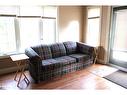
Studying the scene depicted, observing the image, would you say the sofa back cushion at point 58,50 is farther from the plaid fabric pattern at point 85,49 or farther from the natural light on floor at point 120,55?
the natural light on floor at point 120,55

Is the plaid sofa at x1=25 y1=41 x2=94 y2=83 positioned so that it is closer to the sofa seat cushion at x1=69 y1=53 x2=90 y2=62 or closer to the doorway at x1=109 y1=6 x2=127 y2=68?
the sofa seat cushion at x1=69 y1=53 x2=90 y2=62

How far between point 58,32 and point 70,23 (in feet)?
2.03

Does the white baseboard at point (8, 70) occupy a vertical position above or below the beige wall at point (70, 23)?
below

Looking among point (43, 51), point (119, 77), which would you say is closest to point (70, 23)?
point (43, 51)

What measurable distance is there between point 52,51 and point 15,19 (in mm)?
1431

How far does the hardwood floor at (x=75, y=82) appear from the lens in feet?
9.38

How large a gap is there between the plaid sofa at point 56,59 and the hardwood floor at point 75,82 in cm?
15

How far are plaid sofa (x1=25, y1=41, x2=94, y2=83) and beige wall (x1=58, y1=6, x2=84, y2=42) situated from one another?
48 centimetres

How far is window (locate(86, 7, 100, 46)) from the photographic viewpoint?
4555mm


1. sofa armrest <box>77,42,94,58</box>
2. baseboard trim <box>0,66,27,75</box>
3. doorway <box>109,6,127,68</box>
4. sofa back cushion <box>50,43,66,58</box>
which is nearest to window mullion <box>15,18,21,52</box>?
baseboard trim <box>0,66,27,75</box>

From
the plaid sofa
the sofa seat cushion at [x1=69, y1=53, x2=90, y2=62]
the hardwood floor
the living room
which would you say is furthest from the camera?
the sofa seat cushion at [x1=69, y1=53, x2=90, y2=62]

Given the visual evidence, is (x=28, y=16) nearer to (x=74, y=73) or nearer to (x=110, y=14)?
(x=74, y=73)

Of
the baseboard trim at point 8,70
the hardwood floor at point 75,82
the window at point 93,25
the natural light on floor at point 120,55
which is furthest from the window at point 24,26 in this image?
the natural light on floor at point 120,55
